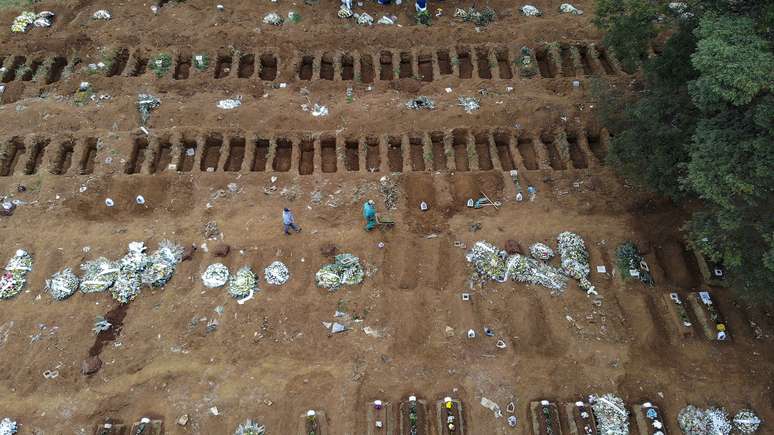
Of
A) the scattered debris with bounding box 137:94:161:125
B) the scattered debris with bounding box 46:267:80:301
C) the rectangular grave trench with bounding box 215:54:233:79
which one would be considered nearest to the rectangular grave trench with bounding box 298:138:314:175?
the rectangular grave trench with bounding box 215:54:233:79

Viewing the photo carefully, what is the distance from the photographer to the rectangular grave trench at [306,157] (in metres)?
15.0

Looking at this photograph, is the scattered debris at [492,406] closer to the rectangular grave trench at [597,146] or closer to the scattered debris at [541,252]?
the scattered debris at [541,252]

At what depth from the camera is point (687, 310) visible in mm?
11734

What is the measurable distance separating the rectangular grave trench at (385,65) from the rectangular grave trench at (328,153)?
391cm

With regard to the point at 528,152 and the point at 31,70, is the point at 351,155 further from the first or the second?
the point at 31,70

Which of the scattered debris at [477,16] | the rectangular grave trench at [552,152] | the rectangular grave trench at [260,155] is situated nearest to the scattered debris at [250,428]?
the rectangular grave trench at [260,155]

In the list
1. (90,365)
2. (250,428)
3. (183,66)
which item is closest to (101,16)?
(183,66)

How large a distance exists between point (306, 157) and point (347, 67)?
4.73 m

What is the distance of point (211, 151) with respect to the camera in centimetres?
1547

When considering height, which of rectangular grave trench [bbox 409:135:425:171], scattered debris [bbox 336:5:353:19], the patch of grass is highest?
scattered debris [bbox 336:5:353:19]

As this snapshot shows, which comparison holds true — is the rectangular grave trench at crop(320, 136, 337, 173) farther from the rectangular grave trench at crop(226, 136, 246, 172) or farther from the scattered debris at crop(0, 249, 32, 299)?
the scattered debris at crop(0, 249, 32, 299)

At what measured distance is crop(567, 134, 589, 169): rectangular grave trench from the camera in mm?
15070

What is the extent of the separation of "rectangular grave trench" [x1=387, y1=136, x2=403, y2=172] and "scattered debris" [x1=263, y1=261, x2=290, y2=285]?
4740 millimetres

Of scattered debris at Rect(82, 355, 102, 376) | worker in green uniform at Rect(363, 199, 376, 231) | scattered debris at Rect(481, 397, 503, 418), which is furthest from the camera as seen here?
worker in green uniform at Rect(363, 199, 376, 231)
